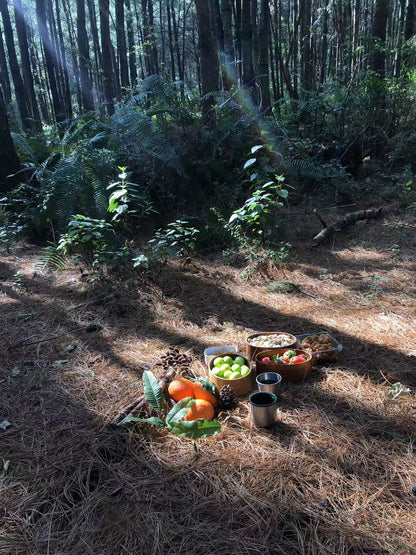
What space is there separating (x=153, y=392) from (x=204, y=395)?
253mm

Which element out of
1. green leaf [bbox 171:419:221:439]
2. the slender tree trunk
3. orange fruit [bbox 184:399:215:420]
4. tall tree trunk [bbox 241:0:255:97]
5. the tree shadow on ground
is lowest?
the tree shadow on ground

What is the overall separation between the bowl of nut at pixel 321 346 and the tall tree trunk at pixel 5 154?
5003 millimetres

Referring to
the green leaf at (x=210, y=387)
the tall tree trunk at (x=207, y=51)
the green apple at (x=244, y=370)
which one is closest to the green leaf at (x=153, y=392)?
the green leaf at (x=210, y=387)

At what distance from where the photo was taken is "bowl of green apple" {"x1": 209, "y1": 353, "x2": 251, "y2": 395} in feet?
6.52

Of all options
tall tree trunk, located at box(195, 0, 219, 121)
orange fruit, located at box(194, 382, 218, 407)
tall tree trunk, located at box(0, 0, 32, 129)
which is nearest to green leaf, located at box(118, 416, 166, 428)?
orange fruit, located at box(194, 382, 218, 407)

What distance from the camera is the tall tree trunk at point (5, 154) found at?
17.9ft

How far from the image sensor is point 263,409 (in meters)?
1.73

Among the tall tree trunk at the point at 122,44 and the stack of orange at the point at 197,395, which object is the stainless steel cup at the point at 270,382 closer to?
the stack of orange at the point at 197,395

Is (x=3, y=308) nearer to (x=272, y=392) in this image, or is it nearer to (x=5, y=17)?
(x=272, y=392)

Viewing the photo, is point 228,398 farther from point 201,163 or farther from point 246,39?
point 246,39

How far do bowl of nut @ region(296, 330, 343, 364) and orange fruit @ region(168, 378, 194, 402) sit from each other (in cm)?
78

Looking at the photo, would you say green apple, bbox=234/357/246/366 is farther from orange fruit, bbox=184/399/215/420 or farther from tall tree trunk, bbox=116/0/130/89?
tall tree trunk, bbox=116/0/130/89

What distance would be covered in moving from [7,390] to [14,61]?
13795 mm

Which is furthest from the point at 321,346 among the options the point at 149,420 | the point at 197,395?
the point at 149,420
